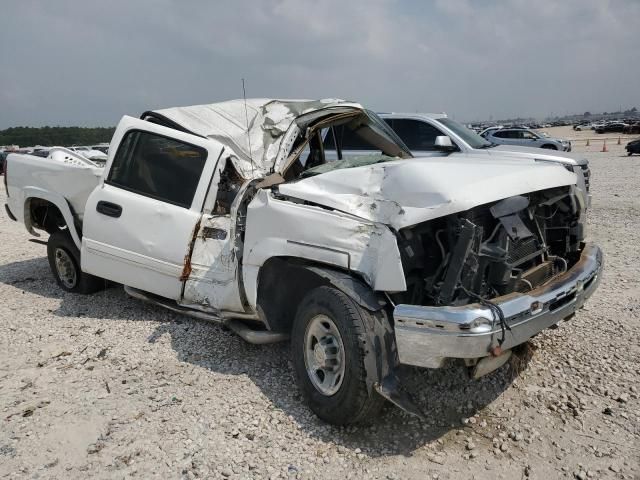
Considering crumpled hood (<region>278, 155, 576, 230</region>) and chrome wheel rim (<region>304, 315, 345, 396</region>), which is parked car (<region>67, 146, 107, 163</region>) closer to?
crumpled hood (<region>278, 155, 576, 230</region>)

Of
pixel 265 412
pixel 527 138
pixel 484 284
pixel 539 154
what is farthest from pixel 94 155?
pixel 527 138

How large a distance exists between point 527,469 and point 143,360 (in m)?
2.88

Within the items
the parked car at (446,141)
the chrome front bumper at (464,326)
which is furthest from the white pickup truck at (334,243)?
the parked car at (446,141)

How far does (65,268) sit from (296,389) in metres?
3.54

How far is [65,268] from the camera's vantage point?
19.0 ft

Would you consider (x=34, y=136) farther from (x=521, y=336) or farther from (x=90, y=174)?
(x=521, y=336)

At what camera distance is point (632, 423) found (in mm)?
3096

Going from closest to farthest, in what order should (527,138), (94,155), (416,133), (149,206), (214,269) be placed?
(214,269), (149,206), (416,133), (94,155), (527,138)

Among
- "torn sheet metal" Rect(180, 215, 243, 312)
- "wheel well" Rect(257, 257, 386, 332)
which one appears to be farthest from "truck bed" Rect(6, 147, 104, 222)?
"wheel well" Rect(257, 257, 386, 332)

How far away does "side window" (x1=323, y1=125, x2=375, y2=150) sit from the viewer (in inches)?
226

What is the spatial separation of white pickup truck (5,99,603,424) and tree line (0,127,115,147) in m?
46.3

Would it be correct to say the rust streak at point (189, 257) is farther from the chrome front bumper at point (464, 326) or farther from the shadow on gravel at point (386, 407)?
the chrome front bumper at point (464, 326)

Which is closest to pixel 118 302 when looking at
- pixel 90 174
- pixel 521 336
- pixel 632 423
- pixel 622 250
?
pixel 90 174

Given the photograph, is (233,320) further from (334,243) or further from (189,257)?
(334,243)
